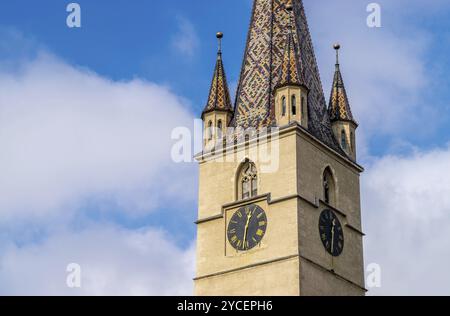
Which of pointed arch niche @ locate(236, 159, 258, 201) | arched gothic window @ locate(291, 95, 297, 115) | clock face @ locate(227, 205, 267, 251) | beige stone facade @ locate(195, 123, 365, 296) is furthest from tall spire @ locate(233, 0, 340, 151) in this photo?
clock face @ locate(227, 205, 267, 251)

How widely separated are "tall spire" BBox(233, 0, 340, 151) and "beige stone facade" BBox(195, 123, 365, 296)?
1.17 m

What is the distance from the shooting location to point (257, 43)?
45.4 meters

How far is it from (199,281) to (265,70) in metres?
7.81

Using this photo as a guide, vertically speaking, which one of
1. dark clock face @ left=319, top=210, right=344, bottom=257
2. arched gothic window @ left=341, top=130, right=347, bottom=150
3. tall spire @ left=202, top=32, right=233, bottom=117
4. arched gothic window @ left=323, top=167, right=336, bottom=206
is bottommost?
dark clock face @ left=319, top=210, right=344, bottom=257

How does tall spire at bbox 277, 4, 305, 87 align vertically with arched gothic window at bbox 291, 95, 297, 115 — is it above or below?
above

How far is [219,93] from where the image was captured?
44781mm

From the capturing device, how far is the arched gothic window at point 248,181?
41938 mm

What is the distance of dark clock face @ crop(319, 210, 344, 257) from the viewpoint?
4122cm

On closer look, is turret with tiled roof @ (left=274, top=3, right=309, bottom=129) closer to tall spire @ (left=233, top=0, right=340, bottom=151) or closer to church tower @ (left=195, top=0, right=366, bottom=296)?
church tower @ (left=195, top=0, right=366, bottom=296)

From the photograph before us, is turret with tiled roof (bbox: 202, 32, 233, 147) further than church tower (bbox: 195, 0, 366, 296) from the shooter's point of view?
Yes
